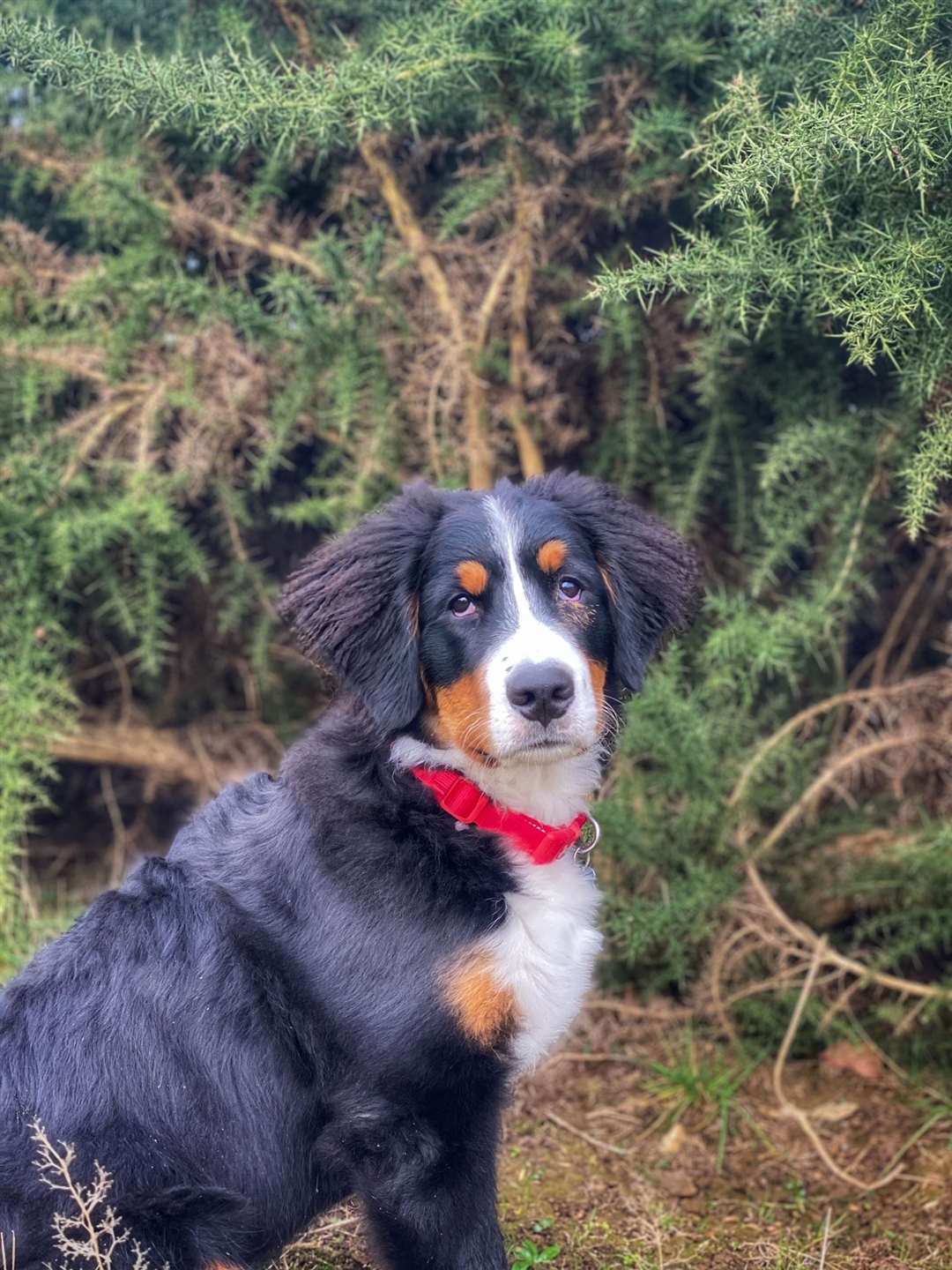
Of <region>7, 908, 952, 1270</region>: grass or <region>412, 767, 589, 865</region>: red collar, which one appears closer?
<region>412, 767, 589, 865</region>: red collar

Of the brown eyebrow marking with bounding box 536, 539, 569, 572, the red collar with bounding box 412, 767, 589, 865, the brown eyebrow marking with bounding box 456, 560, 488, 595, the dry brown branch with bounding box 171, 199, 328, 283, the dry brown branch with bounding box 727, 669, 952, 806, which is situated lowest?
the dry brown branch with bounding box 727, 669, 952, 806

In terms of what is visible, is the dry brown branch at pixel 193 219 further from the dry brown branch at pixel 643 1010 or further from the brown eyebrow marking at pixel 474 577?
the dry brown branch at pixel 643 1010

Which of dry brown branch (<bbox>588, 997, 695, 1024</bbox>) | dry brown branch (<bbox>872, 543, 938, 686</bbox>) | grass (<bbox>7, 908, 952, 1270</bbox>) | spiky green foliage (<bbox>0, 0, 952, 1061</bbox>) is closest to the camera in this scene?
grass (<bbox>7, 908, 952, 1270</bbox>)

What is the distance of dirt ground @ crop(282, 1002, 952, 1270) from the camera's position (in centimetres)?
366

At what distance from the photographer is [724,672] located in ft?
14.6

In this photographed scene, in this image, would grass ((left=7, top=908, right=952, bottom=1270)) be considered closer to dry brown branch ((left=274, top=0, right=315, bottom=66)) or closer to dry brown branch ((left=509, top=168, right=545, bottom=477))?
dry brown branch ((left=509, top=168, right=545, bottom=477))

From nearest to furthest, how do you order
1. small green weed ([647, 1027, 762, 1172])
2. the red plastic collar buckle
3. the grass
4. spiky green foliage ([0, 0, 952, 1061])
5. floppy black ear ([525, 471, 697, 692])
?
the red plastic collar buckle < floppy black ear ([525, 471, 697, 692]) < the grass < spiky green foliage ([0, 0, 952, 1061]) < small green weed ([647, 1027, 762, 1172])

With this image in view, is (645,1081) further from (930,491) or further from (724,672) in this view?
(930,491)

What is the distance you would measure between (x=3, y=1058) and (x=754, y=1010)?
264 cm

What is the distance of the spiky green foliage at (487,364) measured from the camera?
12.9 ft

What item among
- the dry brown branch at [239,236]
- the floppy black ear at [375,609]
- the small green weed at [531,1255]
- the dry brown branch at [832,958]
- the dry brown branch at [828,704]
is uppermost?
the dry brown branch at [239,236]

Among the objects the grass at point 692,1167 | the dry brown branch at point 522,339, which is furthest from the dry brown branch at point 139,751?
the dry brown branch at point 522,339

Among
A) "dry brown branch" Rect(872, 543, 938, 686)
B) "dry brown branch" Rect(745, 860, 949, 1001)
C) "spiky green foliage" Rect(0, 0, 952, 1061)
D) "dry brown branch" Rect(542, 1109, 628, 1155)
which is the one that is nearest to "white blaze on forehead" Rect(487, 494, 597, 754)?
"spiky green foliage" Rect(0, 0, 952, 1061)

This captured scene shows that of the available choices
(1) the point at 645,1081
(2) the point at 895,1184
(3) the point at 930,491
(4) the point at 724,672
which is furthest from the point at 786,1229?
(3) the point at 930,491
